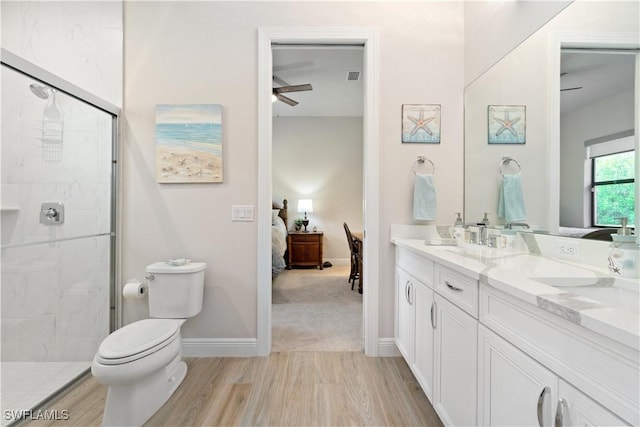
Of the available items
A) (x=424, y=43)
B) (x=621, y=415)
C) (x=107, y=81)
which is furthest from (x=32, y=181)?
(x=424, y=43)

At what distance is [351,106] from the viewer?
4699mm

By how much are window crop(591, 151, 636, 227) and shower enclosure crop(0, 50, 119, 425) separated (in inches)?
108

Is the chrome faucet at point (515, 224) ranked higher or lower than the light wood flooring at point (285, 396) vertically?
higher

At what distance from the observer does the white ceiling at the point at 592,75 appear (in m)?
1.04

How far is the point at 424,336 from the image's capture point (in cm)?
150

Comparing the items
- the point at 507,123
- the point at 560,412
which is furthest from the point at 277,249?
the point at 560,412

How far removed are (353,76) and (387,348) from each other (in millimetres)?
3117

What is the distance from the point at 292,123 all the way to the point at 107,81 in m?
3.51

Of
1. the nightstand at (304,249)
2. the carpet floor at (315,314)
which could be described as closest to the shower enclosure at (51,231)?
the carpet floor at (315,314)

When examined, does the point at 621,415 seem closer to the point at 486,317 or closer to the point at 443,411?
the point at 486,317

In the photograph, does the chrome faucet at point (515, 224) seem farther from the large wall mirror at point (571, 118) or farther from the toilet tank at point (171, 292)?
the toilet tank at point (171, 292)

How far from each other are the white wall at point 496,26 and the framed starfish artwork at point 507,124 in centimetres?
35

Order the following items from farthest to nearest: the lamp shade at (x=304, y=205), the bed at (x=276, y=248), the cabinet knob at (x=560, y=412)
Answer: the lamp shade at (x=304, y=205) → the bed at (x=276, y=248) → the cabinet knob at (x=560, y=412)

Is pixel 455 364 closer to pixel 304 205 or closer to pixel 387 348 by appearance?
pixel 387 348
